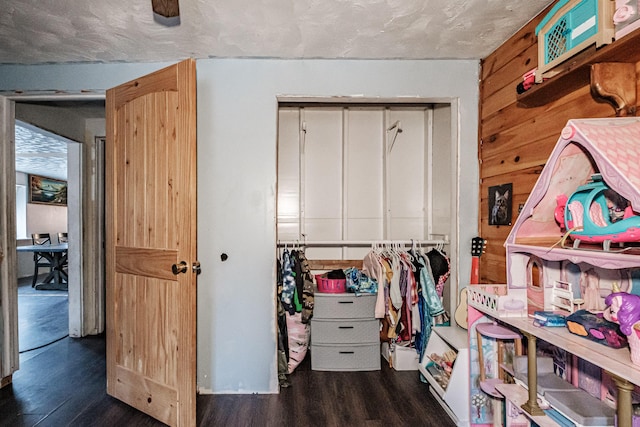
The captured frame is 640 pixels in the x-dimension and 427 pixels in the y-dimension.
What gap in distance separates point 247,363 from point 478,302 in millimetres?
1553

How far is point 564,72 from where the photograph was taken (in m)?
1.42

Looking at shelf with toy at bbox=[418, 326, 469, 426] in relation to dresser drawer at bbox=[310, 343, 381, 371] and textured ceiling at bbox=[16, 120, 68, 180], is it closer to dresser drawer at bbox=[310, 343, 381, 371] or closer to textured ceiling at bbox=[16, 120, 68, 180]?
dresser drawer at bbox=[310, 343, 381, 371]

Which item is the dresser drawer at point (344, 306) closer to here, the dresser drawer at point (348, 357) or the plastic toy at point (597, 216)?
the dresser drawer at point (348, 357)

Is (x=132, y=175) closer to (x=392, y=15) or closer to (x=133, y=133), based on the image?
(x=133, y=133)

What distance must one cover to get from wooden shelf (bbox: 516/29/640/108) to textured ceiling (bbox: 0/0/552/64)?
0.49 m

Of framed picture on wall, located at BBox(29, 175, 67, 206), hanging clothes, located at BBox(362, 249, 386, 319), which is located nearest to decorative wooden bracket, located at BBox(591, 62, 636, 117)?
hanging clothes, located at BBox(362, 249, 386, 319)

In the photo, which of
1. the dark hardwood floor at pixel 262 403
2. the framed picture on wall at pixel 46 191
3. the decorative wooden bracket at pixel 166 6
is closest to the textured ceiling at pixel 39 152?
the framed picture on wall at pixel 46 191

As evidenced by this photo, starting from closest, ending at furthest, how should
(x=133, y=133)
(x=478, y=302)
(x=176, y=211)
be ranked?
(x=478, y=302), (x=176, y=211), (x=133, y=133)

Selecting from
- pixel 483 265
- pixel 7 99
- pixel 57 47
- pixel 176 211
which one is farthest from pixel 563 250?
pixel 7 99

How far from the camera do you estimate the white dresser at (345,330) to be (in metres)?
2.57

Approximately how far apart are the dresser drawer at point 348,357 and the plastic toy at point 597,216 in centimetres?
175

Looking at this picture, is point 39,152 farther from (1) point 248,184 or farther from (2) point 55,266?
(1) point 248,184

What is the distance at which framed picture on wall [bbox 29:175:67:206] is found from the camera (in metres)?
7.39

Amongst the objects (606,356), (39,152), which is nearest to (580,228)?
(606,356)
